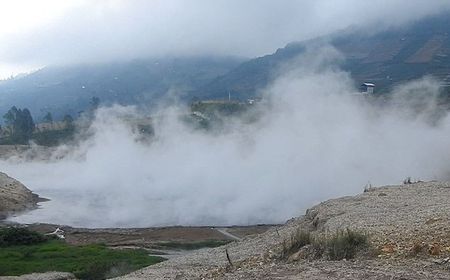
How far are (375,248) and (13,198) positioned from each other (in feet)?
161

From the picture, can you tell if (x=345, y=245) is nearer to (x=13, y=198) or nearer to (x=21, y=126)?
(x=13, y=198)

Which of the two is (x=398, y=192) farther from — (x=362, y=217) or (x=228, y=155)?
(x=228, y=155)

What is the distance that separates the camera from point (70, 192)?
201 ft

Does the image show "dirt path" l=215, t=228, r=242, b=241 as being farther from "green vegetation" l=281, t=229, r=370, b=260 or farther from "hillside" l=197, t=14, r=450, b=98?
"hillside" l=197, t=14, r=450, b=98

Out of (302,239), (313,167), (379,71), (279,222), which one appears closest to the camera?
(302,239)

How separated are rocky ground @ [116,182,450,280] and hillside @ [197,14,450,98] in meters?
66.4

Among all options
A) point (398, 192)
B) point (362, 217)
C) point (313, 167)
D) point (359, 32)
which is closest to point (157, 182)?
point (313, 167)

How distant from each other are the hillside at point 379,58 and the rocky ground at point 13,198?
1957 inches

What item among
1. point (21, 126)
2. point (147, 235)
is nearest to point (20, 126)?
point (21, 126)

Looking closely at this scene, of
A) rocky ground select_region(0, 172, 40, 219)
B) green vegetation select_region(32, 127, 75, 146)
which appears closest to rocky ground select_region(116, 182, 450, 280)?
rocky ground select_region(0, 172, 40, 219)

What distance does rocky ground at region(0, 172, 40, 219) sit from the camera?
51600mm

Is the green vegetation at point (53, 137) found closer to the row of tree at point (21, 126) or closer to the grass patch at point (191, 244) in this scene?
the row of tree at point (21, 126)

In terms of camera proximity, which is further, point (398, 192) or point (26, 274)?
point (26, 274)

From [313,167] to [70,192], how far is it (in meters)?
27.1
